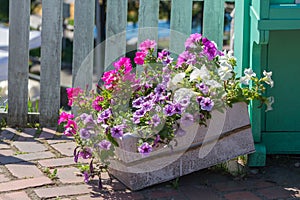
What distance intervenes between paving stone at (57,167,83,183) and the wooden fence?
A: 0.98 meters

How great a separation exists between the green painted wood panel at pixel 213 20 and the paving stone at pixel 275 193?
133cm

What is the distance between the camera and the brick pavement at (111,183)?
3314mm

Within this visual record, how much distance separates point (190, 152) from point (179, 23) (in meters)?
1.28

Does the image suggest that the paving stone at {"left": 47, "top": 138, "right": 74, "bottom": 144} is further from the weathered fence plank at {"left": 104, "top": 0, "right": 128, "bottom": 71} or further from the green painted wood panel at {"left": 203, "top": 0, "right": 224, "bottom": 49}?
the green painted wood panel at {"left": 203, "top": 0, "right": 224, "bottom": 49}

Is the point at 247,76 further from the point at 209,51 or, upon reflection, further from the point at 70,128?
the point at 70,128

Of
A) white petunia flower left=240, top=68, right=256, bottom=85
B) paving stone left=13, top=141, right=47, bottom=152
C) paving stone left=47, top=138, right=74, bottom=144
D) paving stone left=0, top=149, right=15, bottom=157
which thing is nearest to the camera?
white petunia flower left=240, top=68, right=256, bottom=85

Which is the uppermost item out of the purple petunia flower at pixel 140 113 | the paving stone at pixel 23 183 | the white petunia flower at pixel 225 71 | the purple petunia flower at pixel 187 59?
the purple petunia flower at pixel 187 59

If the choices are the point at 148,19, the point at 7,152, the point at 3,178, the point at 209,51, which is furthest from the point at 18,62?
the point at 209,51

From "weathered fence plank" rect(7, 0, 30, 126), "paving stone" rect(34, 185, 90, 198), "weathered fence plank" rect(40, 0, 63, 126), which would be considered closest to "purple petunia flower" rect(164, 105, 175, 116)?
"paving stone" rect(34, 185, 90, 198)

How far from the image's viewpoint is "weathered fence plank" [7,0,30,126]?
4.46m

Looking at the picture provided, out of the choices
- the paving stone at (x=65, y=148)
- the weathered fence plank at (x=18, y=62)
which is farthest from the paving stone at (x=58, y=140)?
the weathered fence plank at (x=18, y=62)

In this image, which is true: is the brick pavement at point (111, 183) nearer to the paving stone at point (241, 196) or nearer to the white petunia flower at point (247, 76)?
the paving stone at point (241, 196)

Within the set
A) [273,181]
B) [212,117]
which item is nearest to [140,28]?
[212,117]

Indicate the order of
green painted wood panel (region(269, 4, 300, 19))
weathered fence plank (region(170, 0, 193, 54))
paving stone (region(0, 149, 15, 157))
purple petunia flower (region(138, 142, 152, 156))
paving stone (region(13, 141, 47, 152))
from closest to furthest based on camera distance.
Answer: purple petunia flower (region(138, 142, 152, 156)) → green painted wood panel (region(269, 4, 300, 19)) → paving stone (region(0, 149, 15, 157)) → paving stone (region(13, 141, 47, 152)) → weathered fence plank (region(170, 0, 193, 54))
